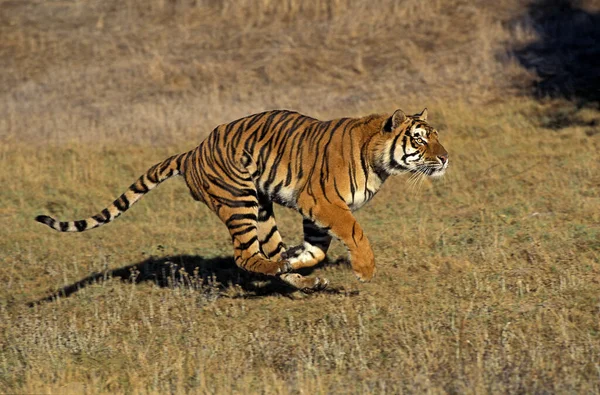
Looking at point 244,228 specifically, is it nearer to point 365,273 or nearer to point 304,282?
point 304,282

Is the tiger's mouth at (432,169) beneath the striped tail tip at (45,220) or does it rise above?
above

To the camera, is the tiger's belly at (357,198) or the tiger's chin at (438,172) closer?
the tiger's belly at (357,198)

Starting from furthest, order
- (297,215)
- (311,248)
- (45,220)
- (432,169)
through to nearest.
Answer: (297,215) < (311,248) < (432,169) < (45,220)

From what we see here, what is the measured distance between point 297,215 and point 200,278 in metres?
3.17

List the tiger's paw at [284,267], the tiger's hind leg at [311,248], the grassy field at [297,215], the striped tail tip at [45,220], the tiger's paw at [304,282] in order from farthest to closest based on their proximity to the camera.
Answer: the tiger's hind leg at [311,248]
the tiger's paw at [304,282]
the tiger's paw at [284,267]
the striped tail tip at [45,220]
the grassy field at [297,215]

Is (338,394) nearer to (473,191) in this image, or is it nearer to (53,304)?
(53,304)

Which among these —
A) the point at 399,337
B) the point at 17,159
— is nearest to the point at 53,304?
the point at 399,337

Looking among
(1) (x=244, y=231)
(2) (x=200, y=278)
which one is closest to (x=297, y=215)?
(2) (x=200, y=278)

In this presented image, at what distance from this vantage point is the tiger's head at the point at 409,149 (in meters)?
7.90

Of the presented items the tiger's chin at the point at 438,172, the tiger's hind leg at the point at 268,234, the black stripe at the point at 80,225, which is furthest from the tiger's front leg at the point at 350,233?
the black stripe at the point at 80,225

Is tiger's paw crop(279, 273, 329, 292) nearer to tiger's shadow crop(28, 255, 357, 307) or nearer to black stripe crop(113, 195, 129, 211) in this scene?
tiger's shadow crop(28, 255, 357, 307)

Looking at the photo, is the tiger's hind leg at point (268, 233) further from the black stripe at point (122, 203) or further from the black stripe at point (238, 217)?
the black stripe at point (122, 203)

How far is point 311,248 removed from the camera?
8555mm

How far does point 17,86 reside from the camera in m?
18.6
